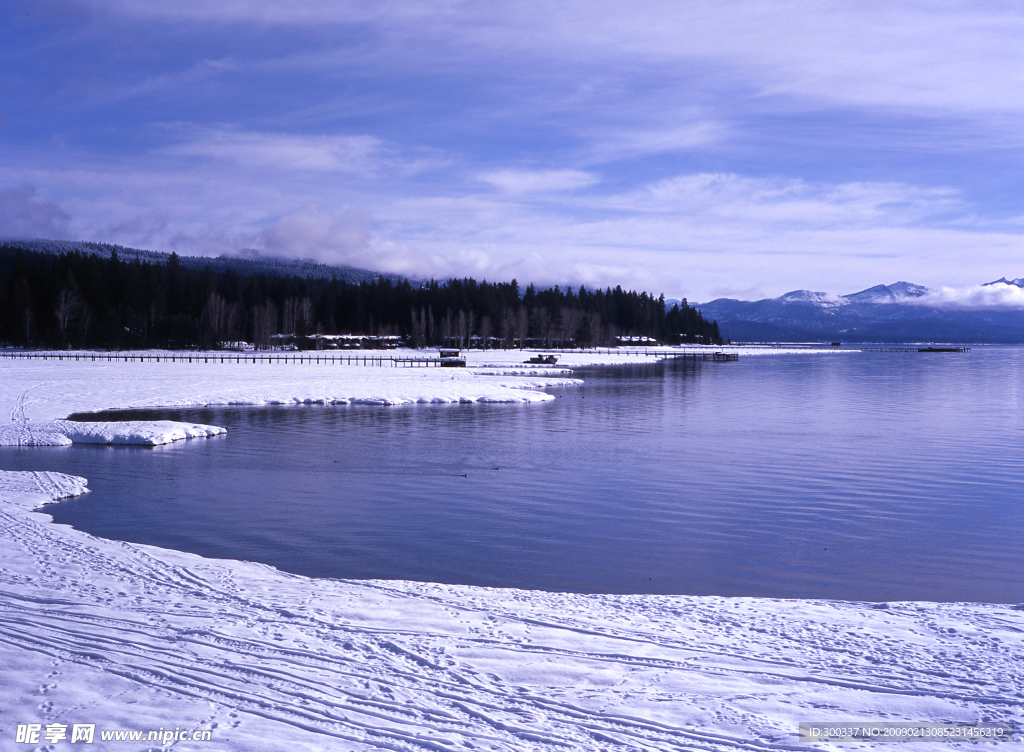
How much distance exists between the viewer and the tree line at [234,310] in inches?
4897

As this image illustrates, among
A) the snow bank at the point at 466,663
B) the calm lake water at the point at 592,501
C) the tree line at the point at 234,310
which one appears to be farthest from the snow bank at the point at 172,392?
the tree line at the point at 234,310

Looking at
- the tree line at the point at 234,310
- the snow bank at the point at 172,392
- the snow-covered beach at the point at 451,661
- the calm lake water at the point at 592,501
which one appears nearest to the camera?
the snow-covered beach at the point at 451,661

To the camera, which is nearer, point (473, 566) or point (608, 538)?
point (473, 566)

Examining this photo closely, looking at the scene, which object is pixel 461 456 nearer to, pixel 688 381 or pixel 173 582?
pixel 173 582

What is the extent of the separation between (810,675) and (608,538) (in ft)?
25.2

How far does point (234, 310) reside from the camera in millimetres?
142250

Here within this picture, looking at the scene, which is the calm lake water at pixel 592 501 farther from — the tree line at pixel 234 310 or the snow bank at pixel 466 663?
the tree line at pixel 234 310

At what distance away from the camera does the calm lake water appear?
44.7ft

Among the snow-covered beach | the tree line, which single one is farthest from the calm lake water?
the tree line

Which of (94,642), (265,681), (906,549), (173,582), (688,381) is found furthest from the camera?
(688,381)

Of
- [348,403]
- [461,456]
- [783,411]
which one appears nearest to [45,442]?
[461,456]

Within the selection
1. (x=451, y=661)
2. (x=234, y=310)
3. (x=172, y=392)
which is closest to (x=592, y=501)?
(x=451, y=661)

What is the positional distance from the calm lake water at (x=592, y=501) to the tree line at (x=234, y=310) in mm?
100722

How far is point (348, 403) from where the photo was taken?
4656 cm
